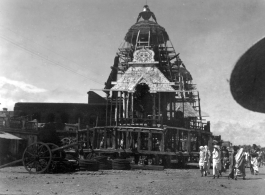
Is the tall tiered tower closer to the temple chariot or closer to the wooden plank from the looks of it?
the temple chariot

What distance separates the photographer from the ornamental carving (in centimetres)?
2884

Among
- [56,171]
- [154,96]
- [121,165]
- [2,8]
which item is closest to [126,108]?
[154,96]

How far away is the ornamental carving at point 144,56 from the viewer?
28844 mm

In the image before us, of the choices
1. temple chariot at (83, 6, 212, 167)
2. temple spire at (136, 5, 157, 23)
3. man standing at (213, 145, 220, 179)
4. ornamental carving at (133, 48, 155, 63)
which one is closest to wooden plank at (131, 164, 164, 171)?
temple chariot at (83, 6, 212, 167)

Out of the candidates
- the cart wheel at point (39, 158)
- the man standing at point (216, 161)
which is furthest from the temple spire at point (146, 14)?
the cart wheel at point (39, 158)

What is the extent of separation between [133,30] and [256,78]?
100.0 ft

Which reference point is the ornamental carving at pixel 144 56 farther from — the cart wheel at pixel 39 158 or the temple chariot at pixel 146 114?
the cart wheel at pixel 39 158

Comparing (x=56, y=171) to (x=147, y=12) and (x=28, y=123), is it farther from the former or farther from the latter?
(x=147, y=12)

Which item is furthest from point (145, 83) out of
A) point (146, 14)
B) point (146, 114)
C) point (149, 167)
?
point (146, 14)

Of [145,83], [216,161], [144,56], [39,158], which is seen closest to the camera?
[216,161]

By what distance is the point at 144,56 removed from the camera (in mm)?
29031

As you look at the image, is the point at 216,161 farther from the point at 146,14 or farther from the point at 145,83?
the point at 146,14

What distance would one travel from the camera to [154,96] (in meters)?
25.6

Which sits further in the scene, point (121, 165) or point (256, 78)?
point (121, 165)
